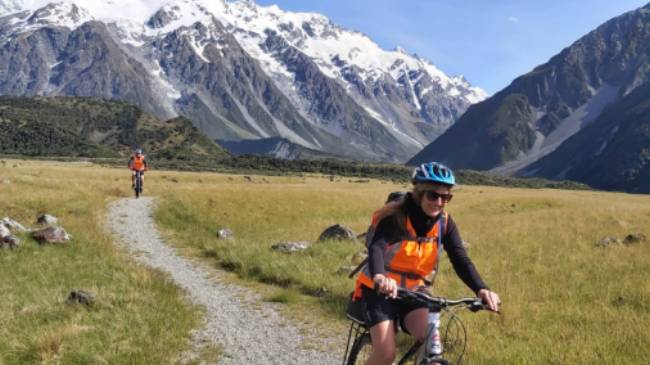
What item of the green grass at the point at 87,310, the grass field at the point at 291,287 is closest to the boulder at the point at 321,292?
the grass field at the point at 291,287

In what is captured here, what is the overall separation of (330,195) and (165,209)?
17490 mm

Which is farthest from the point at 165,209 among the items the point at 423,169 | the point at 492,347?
the point at 423,169

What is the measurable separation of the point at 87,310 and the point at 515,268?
1233 centimetres

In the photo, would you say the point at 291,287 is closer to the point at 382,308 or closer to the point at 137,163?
the point at 382,308

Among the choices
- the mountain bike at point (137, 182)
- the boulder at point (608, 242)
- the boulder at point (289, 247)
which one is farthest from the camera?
the mountain bike at point (137, 182)

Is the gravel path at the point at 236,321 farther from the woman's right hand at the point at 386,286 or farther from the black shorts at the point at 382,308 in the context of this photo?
the woman's right hand at the point at 386,286

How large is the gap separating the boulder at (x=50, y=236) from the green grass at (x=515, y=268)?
4588 mm

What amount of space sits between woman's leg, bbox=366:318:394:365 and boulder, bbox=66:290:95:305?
7.56 m

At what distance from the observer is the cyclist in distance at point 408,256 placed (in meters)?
6.21

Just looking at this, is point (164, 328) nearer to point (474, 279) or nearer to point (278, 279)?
point (278, 279)

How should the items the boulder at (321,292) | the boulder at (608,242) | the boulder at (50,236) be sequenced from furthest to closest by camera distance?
the boulder at (608,242) → the boulder at (50,236) → the boulder at (321,292)

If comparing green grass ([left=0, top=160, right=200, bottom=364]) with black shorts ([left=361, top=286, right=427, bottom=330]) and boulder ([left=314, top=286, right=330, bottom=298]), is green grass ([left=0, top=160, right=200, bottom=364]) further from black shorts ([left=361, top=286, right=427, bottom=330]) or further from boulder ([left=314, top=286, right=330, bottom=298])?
black shorts ([left=361, top=286, right=427, bottom=330])

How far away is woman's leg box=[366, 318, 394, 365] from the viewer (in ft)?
20.1

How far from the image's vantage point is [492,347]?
9.44 metres
